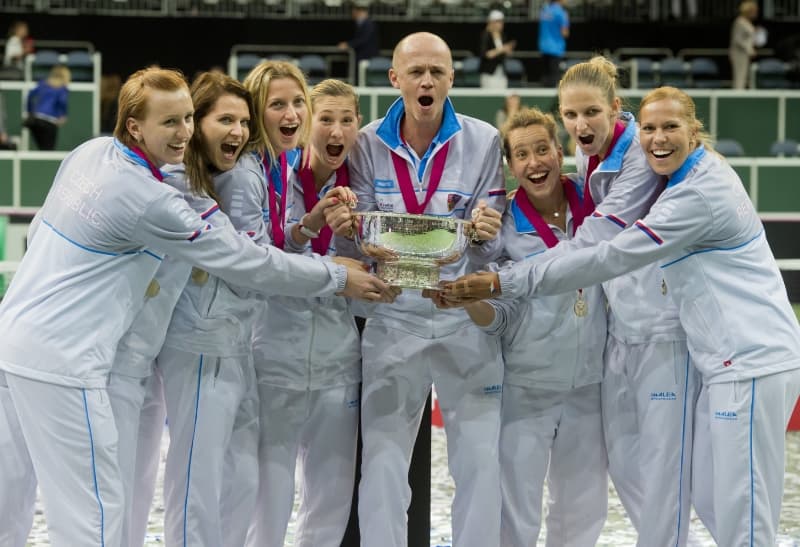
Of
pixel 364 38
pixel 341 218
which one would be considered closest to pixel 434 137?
pixel 341 218

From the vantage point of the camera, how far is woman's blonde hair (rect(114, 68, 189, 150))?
3.84m

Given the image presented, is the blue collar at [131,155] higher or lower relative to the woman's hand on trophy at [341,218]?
higher

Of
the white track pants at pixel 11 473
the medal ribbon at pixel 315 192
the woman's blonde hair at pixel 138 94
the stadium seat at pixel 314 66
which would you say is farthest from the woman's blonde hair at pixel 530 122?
the stadium seat at pixel 314 66

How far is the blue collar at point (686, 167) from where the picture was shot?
165 inches

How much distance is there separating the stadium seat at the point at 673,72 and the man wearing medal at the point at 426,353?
40.1ft

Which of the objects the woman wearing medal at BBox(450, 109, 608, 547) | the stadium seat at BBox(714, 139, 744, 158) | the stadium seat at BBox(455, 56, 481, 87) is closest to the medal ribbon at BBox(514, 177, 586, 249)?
the woman wearing medal at BBox(450, 109, 608, 547)

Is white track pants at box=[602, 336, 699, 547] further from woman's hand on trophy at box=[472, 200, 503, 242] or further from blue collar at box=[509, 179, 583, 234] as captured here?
woman's hand on trophy at box=[472, 200, 503, 242]

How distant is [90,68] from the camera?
53.0ft

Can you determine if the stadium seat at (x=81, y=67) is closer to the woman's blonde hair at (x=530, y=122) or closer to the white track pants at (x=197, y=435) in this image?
the woman's blonde hair at (x=530, y=122)

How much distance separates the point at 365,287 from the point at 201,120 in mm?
829

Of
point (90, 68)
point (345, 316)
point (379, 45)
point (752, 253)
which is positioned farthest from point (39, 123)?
point (752, 253)

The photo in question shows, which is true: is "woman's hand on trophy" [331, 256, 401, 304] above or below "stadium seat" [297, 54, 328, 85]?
below

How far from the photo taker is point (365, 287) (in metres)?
4.23

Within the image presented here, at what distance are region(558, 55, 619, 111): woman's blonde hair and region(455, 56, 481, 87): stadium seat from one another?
36.5ft
